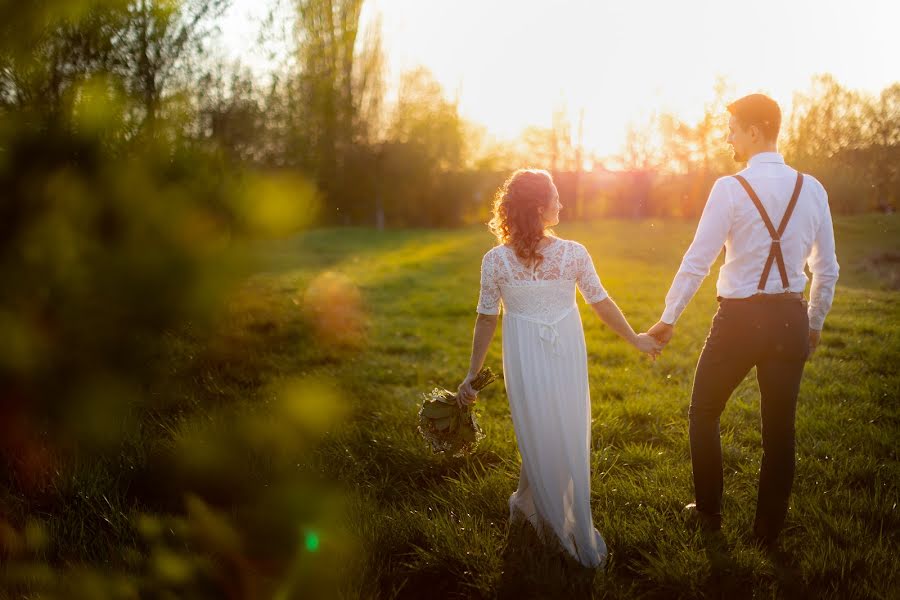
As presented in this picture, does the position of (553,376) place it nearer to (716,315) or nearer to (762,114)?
(716,315)

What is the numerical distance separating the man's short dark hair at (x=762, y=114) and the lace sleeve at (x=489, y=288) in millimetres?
1505

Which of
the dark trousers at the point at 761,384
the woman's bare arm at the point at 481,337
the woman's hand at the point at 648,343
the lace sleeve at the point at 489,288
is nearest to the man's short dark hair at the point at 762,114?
the dark trousers at the point at 761,384

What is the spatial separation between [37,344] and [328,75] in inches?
227

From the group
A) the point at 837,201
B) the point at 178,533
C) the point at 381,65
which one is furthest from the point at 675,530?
the point at 381,65

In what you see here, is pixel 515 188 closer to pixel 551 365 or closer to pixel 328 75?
pixel 551 365

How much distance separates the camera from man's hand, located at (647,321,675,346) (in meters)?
3.75

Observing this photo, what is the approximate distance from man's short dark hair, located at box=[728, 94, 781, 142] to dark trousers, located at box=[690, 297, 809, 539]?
884mm

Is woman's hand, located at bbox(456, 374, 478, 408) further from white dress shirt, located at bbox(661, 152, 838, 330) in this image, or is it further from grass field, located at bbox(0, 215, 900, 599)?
white dress shirt, located at bbox(661, 152, 838, 330)

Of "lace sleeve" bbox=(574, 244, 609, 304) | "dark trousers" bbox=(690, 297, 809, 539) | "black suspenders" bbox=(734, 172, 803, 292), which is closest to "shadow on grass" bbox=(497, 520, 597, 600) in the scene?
"dark trousers" bbox=(690, 297, 809, 539)

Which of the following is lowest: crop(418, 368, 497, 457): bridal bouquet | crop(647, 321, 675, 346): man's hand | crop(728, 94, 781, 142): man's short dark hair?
crop(418, 368, 497, 457): bridal bouquet

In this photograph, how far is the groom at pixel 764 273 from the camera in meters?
3.34

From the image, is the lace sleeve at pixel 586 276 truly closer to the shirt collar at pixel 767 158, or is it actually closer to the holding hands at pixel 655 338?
the holding hands at pixel 655 338

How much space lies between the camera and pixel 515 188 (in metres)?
3.43

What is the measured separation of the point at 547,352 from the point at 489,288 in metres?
0.47
